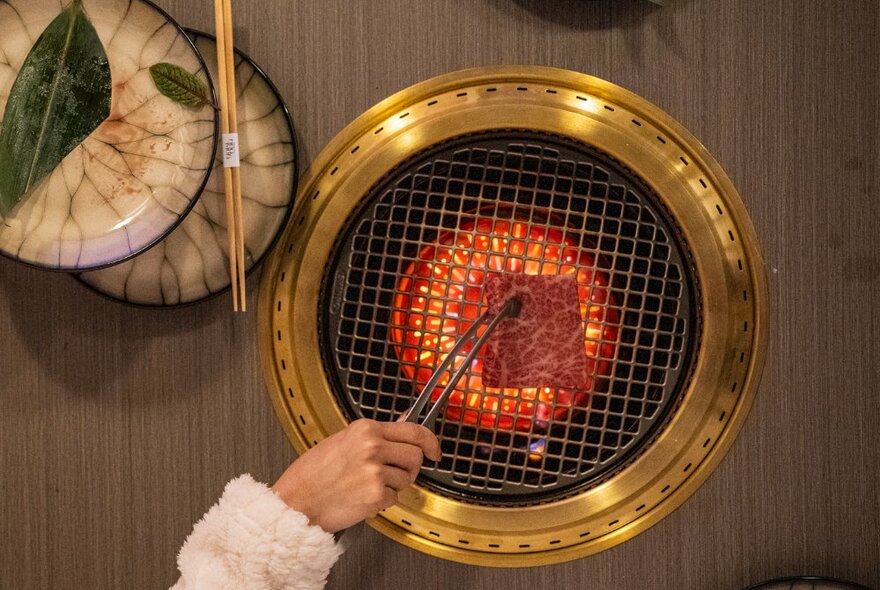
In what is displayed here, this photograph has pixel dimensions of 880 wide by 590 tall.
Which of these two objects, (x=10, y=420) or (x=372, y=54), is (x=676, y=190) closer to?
(x=372, y=54)

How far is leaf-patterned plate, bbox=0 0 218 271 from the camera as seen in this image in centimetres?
95

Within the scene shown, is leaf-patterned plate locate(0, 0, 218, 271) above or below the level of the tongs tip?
above

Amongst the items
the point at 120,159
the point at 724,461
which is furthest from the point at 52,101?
the point at 724,461

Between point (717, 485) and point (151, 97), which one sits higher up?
point (151, 97)

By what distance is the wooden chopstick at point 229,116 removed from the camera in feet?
3.30

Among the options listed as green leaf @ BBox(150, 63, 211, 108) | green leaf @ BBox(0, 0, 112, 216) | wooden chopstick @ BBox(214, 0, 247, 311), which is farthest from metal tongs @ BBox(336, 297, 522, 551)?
green leaf @ BBox(0, 0, 112, 216)

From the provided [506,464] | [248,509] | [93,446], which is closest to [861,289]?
[506,464]

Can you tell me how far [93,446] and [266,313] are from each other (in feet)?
1.17

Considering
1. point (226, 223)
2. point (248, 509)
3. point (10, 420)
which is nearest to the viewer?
point (248, 509)

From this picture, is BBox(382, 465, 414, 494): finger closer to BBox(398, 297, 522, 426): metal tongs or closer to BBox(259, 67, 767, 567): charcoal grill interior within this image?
BBox(398, 297, 522, 426): metal tongs

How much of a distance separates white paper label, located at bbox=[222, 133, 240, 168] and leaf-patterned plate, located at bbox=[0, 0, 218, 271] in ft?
0.16

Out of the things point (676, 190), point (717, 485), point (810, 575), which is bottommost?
point (810, 575)

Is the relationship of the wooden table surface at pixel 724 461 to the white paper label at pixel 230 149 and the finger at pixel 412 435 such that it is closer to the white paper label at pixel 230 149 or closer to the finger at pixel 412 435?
the white paper label at pixel 230 149

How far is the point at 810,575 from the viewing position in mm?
1115
